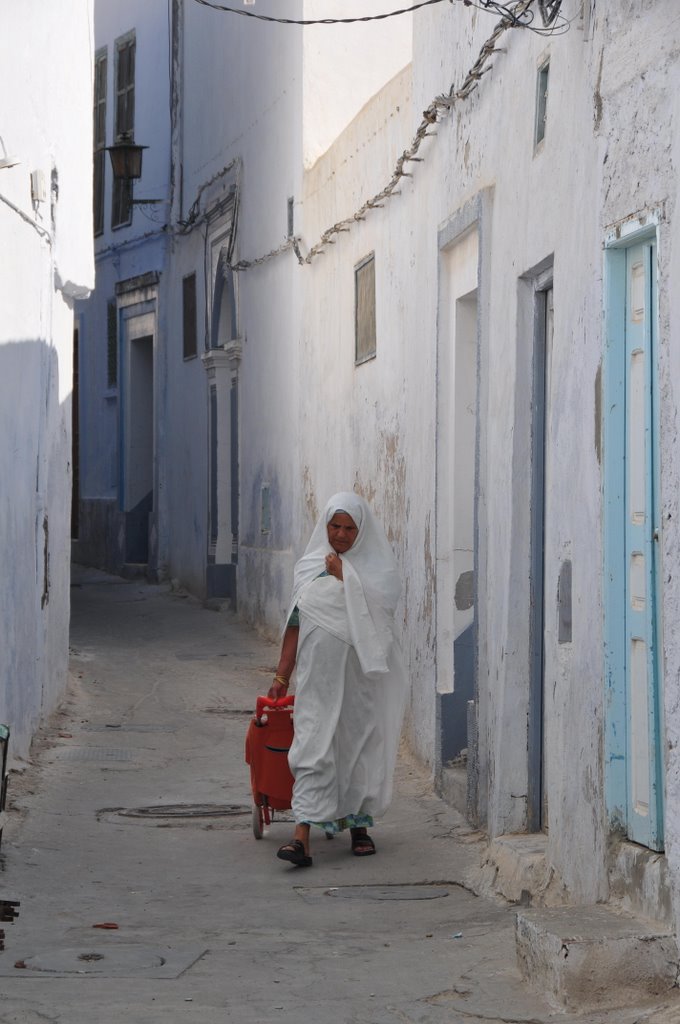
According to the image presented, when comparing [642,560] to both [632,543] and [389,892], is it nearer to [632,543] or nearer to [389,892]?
[632,543]

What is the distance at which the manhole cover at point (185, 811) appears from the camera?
8.02m

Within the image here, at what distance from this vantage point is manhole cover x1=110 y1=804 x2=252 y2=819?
8.02m

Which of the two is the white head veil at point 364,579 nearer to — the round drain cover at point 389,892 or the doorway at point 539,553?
the doorway at point 539,553

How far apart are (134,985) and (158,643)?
9.98 metres

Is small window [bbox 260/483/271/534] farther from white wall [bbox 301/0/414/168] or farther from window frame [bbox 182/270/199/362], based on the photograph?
window frame [bbox 182/270/199/362]

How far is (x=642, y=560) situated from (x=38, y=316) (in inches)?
231

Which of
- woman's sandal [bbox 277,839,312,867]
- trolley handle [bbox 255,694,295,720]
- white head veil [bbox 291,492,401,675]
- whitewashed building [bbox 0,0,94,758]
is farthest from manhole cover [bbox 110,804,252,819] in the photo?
white head veil [bbox 291,492,401,675]

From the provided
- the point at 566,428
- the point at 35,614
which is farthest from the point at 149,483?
the point at 566,428

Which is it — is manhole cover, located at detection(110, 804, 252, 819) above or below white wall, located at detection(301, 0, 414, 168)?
below

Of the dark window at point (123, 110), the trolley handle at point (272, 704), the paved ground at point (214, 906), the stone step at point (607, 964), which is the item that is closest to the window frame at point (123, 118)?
the dark window at point (123, 110)

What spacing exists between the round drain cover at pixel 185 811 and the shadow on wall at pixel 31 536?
0.85 metres

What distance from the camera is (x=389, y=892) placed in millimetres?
6348

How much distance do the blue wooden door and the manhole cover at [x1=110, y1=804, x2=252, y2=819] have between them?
136 inches

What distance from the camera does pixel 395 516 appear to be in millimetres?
9922
